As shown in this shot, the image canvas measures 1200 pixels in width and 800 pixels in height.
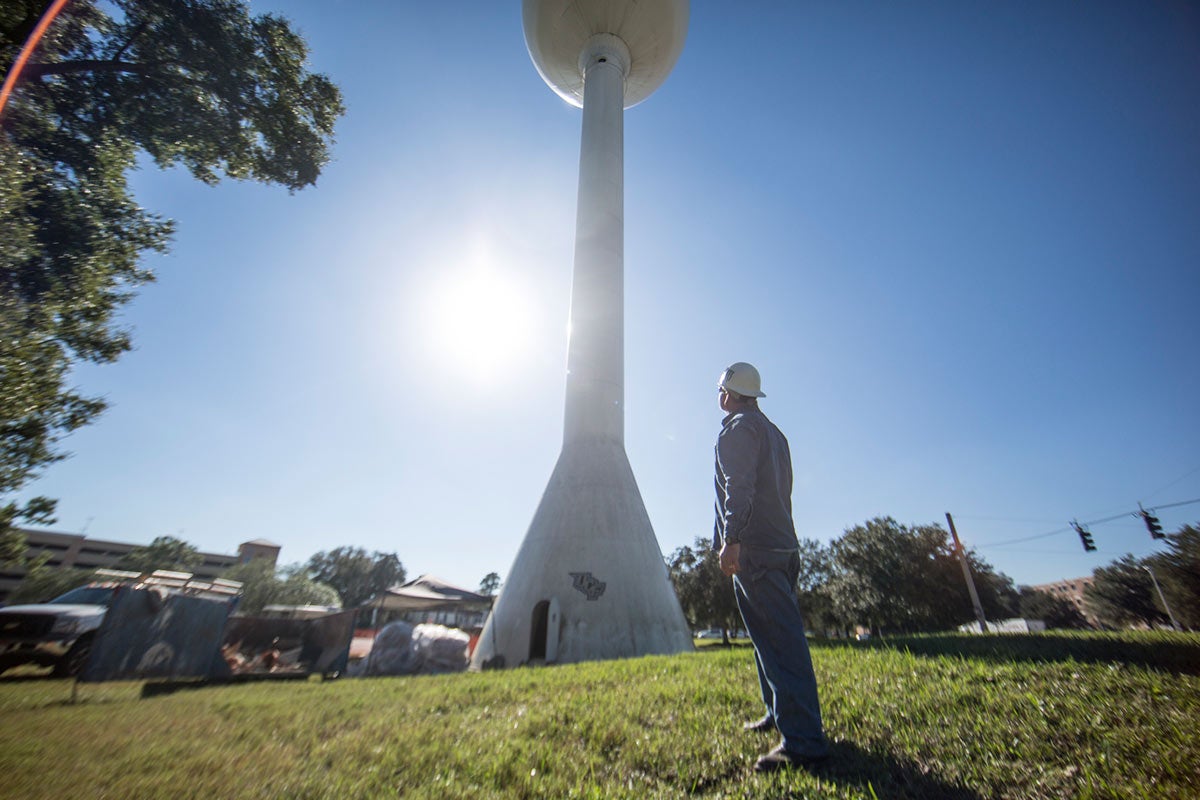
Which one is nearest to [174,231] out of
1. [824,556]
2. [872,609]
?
[872,609]

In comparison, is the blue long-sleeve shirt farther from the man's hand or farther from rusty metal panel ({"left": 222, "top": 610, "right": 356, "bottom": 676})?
rusty metal panel ({"left": 222, "top": 610, "right": 356, "bottom": 676})

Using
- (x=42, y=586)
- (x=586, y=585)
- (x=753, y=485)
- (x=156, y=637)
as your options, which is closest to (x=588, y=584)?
(x=586, y=585)

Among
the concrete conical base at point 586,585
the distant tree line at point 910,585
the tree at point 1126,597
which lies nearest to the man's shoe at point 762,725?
the concrete conical base at point 586,585

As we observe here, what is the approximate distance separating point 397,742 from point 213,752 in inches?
59.8

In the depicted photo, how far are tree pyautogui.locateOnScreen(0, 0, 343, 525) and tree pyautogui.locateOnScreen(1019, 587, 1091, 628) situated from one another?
62.0 metres

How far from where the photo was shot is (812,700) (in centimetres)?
233

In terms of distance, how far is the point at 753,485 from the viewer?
8.97 feet

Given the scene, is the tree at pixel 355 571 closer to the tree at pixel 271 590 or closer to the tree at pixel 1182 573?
the tree at pixel 271 590

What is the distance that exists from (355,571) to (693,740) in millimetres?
91941

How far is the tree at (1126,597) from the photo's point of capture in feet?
101

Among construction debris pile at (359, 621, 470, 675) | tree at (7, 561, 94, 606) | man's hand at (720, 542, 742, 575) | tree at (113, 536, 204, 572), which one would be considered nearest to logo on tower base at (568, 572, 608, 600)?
construction debris pile at (359, 621, 470, 675)

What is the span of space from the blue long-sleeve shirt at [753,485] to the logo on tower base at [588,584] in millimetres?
8112

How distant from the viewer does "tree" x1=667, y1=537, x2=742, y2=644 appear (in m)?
28.9

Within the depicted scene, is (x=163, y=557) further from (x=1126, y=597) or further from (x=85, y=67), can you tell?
(x=1126, y=597)
